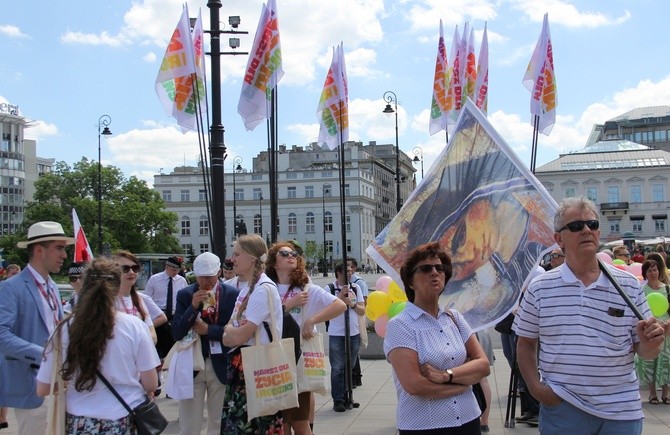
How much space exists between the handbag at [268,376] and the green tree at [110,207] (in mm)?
Result: 68191

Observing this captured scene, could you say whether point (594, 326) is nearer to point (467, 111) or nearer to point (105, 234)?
point (467, 111)

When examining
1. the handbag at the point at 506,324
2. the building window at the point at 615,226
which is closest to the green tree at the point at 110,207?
the building window at the point at 615,226

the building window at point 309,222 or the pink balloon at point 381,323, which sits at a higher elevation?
the building window at point 309,222

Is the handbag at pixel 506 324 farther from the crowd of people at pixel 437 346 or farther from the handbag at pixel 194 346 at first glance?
the crowd of people at pixel 437 346

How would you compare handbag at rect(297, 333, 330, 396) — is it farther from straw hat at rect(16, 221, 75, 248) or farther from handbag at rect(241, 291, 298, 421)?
straw hat at rect(16, 221, 75, 248)

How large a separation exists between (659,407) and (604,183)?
103278 mm

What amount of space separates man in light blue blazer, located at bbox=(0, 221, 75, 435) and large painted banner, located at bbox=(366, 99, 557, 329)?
2.70 metres

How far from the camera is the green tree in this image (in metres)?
76.6

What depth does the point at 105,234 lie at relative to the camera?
70.4 meters

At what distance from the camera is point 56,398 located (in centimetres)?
425

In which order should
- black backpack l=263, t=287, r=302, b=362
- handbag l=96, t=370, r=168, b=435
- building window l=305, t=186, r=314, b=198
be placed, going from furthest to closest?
building window l=305, t=186, r=314, b=198
black backpack l=263, t=287, r=302, b=362
handbag l=96, t=370, r=168, b=435

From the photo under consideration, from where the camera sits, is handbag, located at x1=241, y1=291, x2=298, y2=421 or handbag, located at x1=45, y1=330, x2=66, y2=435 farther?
handbag, located at x1=241, y1=291, x2=298, y2=421

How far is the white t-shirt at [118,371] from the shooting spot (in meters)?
4.18

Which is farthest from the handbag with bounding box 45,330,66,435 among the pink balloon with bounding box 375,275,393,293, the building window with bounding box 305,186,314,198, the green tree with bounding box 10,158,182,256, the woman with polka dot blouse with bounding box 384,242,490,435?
the building window with bounding box 305,186,314,198
